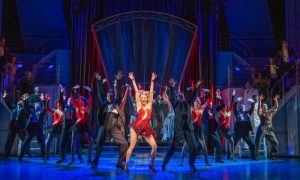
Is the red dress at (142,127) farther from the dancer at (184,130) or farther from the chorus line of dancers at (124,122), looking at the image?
the dancer at (184,130)

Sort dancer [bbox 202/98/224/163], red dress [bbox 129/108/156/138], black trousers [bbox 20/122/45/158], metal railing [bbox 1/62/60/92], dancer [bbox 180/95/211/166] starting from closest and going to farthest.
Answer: red dress [bbox 129/108/156/138] < dancer [bbox 180/95/211/166] < dancer [bbox 202/98/224/163] < black trousers [bbox 20/122/45/158] < metal railing [bbox 1/62/60/92]

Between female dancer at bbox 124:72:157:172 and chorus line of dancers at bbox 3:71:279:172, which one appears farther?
chorus line of dancers at bbox 3:71:279:172

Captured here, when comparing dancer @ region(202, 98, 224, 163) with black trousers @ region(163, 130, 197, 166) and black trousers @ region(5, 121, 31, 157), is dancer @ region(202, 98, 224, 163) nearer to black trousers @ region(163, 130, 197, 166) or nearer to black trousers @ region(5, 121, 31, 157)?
black trousers @ region(163, 130, 197, 166)

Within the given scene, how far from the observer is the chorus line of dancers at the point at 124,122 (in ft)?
27.2

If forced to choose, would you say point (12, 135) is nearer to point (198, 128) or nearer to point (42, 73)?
point (42, 73)

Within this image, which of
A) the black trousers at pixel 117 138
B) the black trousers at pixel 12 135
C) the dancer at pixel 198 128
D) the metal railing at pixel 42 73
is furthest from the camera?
the metal railing at pixel 42 73

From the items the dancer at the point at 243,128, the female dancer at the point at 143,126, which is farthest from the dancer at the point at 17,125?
the dancer at the point at 243,128

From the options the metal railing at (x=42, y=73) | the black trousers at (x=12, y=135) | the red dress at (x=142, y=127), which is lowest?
the black trousers at (x=12, y=135)

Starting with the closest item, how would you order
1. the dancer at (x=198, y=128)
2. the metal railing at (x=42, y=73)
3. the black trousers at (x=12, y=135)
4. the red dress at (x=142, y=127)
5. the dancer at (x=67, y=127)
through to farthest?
the red dress at (x=142, y=127)
the dancer at (x=198, y=128)
the dancer at (x=67, y=127)
the black trousers at (x=12, y=135)
the metal railing at (x=42, y=73)

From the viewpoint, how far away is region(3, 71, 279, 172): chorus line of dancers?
829 centimetres

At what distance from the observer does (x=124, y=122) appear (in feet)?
28.8

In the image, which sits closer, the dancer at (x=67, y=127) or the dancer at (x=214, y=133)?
the dancer at (x=67, y=127)

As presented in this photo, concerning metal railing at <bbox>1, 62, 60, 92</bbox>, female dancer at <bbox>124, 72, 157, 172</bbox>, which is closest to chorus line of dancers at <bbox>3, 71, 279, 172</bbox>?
female dancer at <bbox>124, 72, 157, 172</bbox>

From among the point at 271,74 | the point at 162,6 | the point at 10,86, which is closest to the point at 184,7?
the point at 162,6
